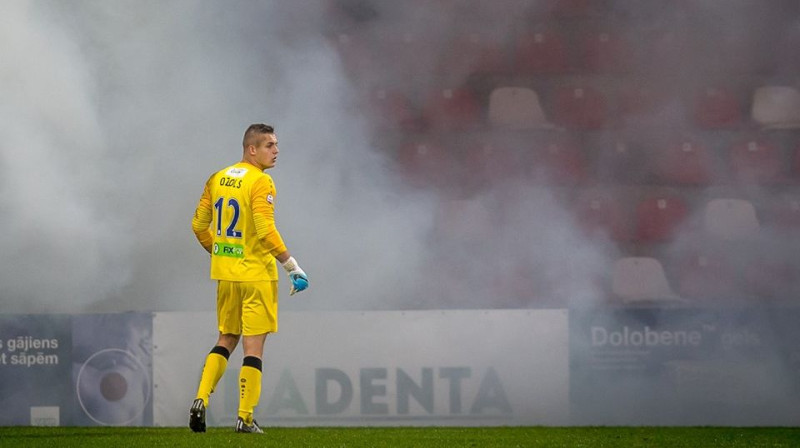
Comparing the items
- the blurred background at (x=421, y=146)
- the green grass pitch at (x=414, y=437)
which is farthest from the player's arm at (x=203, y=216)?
the blurred background at (x=421, y=146)

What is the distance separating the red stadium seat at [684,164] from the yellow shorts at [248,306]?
4014 mm

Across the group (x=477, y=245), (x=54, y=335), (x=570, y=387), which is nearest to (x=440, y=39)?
(x=477, y=245)

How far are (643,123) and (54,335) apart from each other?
13.7 ft

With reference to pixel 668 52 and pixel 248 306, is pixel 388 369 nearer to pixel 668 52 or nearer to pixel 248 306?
pixel 248 306

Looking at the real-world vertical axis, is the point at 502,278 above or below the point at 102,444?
above

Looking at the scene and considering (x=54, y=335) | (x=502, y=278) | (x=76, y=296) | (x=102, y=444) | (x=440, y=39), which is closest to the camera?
(x=102, y=444)

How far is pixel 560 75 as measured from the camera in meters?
8.80

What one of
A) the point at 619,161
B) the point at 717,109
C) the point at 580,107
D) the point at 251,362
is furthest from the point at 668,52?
the point at 251,362

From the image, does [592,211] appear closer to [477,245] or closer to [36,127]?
[477,245]

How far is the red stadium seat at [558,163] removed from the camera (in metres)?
8.47

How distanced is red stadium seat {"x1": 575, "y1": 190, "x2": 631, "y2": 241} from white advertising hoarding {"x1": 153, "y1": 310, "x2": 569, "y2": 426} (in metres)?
1.76

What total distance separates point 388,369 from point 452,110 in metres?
2.60

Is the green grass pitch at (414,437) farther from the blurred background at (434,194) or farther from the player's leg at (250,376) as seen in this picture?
the blurred background at (434,194)

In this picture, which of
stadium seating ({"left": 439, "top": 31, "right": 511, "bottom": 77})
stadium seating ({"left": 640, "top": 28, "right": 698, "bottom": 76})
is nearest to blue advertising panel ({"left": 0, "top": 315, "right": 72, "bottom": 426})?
stadium seating ({"left": 439, "top": 31, "right": 511, "bottom": 77})
